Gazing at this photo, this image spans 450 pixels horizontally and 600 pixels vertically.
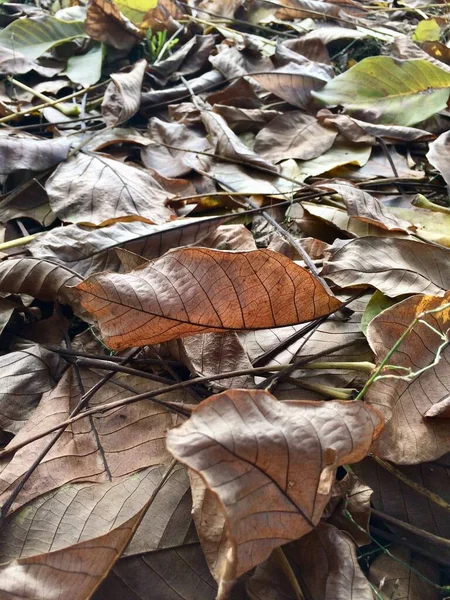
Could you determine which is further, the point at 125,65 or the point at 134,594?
the point at 125,65

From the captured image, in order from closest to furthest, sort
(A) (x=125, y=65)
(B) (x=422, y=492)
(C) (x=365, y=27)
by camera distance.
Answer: (B) (x=422, y=492) < (A) (x=125, y=65) < (C) (x=365, y=27)

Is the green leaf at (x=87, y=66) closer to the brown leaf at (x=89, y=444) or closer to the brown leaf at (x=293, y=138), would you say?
the brown leaf at (x=293, y=138)

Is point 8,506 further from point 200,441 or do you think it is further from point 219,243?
point 219,243

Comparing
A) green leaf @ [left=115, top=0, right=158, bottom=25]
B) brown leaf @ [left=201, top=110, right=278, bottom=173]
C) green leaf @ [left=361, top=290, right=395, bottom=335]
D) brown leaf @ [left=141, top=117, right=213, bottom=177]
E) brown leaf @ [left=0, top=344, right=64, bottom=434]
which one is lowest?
brown leaf @ [left=0, top=344, right=64, bottom=434]

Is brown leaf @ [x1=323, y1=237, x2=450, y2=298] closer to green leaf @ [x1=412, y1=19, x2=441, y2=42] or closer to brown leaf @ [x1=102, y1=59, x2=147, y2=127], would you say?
brown leaf @ [x1=102, y1=59, x2=147, y2=127]

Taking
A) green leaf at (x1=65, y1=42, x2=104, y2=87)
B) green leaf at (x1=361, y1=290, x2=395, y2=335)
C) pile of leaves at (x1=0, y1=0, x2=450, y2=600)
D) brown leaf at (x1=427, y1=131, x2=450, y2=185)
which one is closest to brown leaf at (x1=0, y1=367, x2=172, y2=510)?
pile of leaves at (x1=0, y1=0, x2=450, y2=600)

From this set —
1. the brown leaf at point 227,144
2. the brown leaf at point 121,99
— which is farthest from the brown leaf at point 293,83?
the brown leaf at point 121,99

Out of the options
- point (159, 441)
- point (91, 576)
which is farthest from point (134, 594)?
point (159, 441)

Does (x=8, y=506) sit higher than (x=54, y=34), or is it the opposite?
(x=54, y=34)
